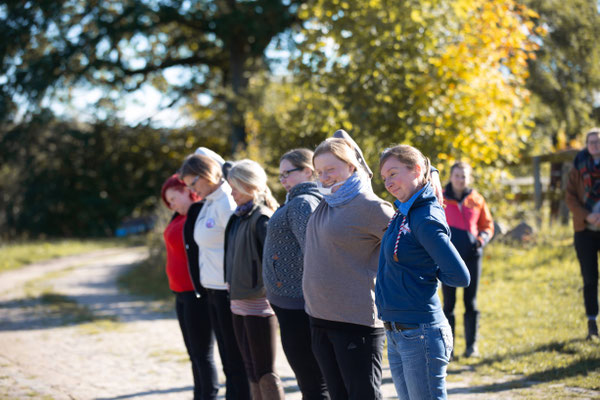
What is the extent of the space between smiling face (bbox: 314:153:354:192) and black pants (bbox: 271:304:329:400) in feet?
2.93

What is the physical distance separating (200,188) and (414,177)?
218cm

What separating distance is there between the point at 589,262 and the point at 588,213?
53 centimetres

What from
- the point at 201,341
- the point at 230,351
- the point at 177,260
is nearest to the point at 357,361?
the point at 230,351

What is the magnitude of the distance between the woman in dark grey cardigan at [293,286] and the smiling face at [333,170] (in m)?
0.39

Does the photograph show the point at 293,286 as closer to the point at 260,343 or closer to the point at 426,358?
the point at 260,343

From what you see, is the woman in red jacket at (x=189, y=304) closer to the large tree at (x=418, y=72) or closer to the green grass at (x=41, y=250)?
the large tree at (x=418, y=72)

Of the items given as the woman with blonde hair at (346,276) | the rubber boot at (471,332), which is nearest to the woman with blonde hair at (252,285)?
the woman with blonde hair at (346,276)

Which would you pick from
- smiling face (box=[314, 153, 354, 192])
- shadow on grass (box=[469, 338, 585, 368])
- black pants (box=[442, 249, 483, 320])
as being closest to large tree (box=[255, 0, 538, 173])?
black pants (box=[442, 249, 483, 320])

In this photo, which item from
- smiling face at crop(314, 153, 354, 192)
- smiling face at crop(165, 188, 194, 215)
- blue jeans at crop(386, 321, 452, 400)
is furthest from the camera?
smiling face at crop(165, 188, 194, 215)

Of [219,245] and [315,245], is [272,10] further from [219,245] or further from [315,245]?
[315,245]

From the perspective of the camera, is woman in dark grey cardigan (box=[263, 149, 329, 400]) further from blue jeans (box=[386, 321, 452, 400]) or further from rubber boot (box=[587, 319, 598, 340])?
rubber boot (box=[587, 319, 598, 340])

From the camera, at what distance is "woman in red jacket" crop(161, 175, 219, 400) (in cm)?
484

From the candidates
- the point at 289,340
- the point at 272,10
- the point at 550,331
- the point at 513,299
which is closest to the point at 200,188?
the point at 289,340

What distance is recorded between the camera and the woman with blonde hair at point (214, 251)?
15.3 ft
